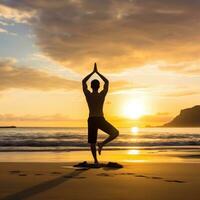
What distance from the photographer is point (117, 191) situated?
628 cm

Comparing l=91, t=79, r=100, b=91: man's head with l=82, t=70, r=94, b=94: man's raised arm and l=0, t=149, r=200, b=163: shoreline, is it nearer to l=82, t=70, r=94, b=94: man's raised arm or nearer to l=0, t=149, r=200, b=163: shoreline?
l=82, t=70, r=94, b=94: man's raised arm

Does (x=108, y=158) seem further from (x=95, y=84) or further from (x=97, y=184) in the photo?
(x=97, y=184)

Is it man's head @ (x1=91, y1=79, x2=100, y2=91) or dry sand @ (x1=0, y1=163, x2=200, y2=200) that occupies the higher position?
man's head @ (x1=91, y1=79, x2=100, y2=91)

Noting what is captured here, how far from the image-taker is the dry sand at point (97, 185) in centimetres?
588

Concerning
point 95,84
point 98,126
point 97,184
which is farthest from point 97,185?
point 95,84

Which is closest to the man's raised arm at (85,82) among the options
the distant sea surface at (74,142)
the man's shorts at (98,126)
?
the man's shorts at (98,126)

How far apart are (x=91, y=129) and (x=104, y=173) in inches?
64.5

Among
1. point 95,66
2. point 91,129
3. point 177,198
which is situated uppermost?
point 95,66

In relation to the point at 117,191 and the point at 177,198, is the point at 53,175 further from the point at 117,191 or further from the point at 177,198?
the point at 177,198

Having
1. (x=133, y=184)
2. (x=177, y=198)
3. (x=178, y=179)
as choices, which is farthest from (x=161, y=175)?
(x=177, y=198)

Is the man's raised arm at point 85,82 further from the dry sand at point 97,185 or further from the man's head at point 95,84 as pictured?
the dry sand at point 97,185

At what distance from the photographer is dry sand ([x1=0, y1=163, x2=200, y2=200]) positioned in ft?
19.3

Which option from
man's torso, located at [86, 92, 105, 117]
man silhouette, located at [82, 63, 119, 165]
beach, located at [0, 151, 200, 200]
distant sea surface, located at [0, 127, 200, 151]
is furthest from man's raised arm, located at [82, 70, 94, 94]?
distant sea surface, located at [0, 127, 200, 151]

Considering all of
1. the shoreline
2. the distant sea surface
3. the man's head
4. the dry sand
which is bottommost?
the dry sand
